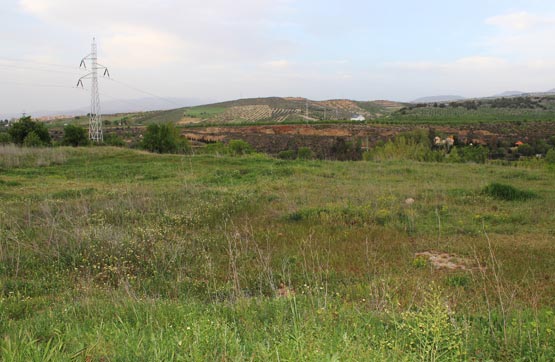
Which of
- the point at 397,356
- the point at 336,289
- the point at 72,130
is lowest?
the point at 336,289

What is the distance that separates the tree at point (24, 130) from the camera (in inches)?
1186

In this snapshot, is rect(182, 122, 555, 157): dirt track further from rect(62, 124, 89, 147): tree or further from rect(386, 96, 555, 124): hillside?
rect(386, 96, 555, 124): hillside

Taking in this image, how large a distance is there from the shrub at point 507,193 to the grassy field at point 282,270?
4 centimetres

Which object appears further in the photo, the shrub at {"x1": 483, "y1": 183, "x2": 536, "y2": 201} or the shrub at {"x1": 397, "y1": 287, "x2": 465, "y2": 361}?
the shrub at {"x1": 483, "y1": 183, "x2": 536, "y2": 201}

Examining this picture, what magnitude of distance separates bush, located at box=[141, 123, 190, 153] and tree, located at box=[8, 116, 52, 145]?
281 inches

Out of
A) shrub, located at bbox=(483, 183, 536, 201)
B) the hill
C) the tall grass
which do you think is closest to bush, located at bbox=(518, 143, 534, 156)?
shrub, located at bbox=(483, 183, 536, 201)

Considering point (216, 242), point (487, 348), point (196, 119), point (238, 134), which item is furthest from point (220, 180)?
point (196, 119)

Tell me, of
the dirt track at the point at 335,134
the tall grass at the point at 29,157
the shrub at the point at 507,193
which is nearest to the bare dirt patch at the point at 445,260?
the shrub at the point at 507,193

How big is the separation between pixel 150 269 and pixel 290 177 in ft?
29.4

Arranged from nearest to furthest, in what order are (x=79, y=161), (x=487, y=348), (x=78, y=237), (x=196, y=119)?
(x=487, y=348) → (x=78, y=237) → (x=79, y=161) → (x=196, y=119)

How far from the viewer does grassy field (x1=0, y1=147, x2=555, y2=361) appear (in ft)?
9.23

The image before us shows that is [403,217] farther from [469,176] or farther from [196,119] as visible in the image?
[196,119]

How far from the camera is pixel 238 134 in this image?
57.1m

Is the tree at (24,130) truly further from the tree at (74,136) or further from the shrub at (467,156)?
the shrub at (467,156)
